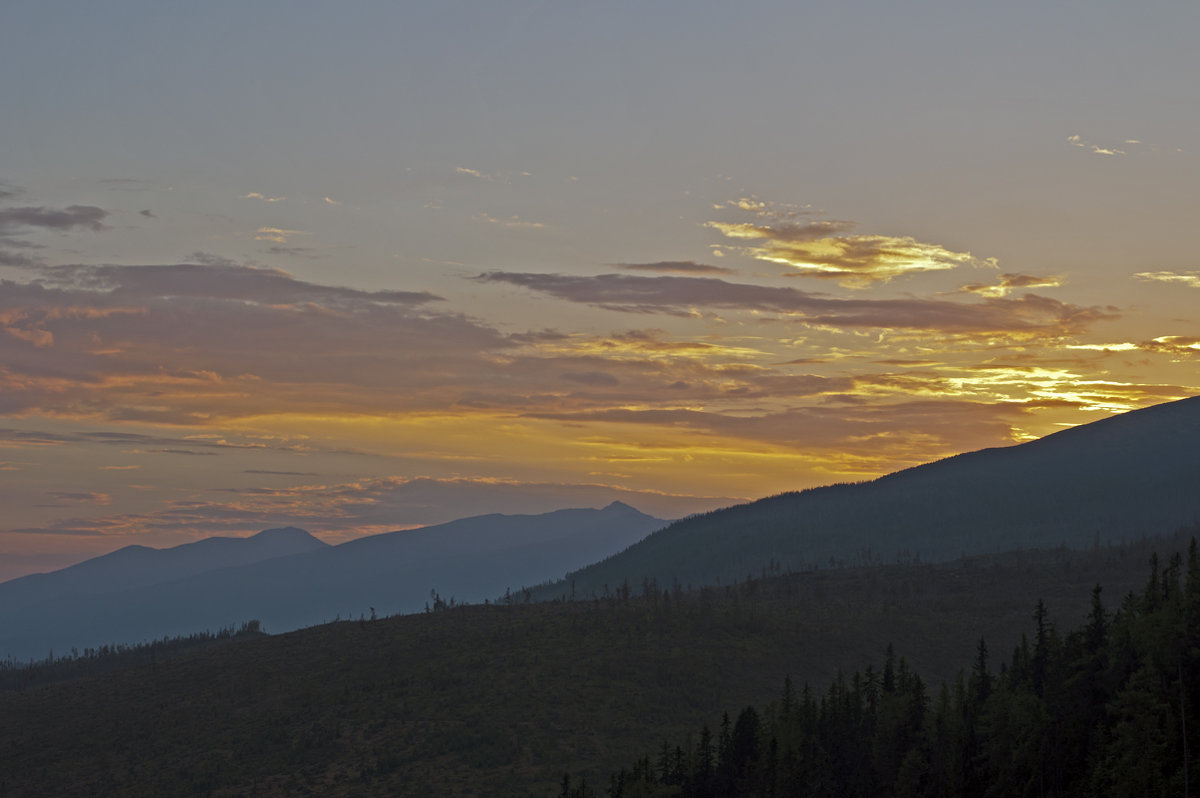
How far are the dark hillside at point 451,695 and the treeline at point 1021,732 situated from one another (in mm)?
40181

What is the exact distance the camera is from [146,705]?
16062 centimetres

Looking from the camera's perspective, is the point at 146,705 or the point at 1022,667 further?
the point at 146,705

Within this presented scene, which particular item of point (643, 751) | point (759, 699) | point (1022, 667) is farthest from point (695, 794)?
point (759, 699)

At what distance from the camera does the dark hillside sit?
130000 millimetres

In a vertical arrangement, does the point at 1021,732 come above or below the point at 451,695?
above

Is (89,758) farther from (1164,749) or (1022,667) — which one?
(1164,749)

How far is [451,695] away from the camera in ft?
498

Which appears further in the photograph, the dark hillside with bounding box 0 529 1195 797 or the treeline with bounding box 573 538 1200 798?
the dark hillside with bounding box 0 529 1195 797

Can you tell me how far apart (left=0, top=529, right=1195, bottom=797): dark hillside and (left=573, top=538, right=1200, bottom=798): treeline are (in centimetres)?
4018

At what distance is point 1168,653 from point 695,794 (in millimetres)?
35394

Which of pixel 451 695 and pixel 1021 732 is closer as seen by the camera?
pixel 1021 732

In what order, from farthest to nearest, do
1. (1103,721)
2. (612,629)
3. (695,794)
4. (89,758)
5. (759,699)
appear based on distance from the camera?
(612,629)
(759,699)
(89,758)
(695,794)
(1103,721)

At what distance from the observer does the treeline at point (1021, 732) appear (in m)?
62.3

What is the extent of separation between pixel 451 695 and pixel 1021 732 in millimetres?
93169
